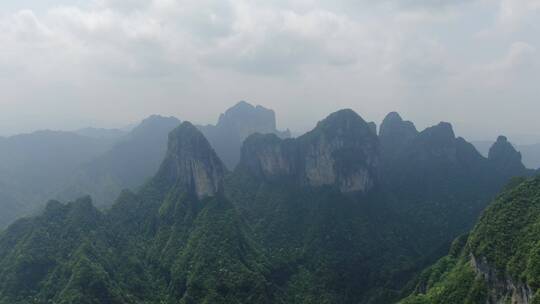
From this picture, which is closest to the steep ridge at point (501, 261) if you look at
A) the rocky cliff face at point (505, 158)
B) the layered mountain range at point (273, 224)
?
the layered mountain range at point (273, 224)

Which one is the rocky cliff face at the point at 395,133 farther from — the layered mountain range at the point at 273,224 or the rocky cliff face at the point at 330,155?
the rocky cliff face at the point at 330,155

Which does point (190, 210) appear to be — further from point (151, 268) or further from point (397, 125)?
point (397, 125)

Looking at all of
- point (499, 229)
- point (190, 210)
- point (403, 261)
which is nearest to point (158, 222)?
point (190, 210)

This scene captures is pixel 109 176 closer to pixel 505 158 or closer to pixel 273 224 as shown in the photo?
pixel 273 224

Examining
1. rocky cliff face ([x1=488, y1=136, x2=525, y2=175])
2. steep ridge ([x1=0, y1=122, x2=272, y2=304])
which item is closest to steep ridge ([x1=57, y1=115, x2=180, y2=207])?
steep ridge ([x1=0, y1=122, x2=272, y2=304])

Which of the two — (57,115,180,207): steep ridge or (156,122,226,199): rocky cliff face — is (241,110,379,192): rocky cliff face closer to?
(156,122,226,199): rocky cliff face

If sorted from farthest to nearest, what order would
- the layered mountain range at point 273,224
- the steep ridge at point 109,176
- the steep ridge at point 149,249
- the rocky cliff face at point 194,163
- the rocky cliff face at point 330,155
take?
the steep ridge at point 109,176, the rocky cliff face at point 330,155, the rocky cliff face at point 194,163, the layered mountain range at point 273,224, the steep ridge at point 149,249
